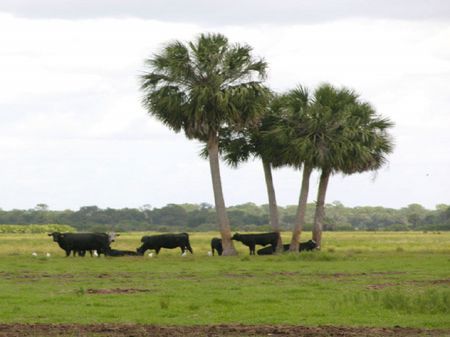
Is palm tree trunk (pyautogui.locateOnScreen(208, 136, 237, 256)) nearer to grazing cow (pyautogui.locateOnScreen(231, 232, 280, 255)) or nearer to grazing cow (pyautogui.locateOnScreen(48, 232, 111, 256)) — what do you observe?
grazing cow (pyautogui.locateOnScreen(231, 232, 280, 255))

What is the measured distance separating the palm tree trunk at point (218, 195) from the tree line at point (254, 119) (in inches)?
1.6

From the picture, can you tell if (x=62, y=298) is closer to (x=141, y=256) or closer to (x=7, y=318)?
(x=7, y=318)

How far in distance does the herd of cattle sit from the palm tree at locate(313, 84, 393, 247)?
3.18 meters

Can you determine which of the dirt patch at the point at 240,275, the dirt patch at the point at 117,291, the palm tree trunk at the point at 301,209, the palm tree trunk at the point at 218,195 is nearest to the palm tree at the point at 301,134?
the palm tree trunk at the point at 301,209

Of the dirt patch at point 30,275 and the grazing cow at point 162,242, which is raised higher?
the grazing cow at point 162,242

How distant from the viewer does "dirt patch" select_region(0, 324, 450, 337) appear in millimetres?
15211

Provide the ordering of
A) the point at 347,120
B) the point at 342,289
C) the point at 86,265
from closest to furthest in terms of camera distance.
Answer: the point at 342,289, the point at 86,265, the point at 347,120

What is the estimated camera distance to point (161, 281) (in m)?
25.7

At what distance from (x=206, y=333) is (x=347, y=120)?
29103 millimetres

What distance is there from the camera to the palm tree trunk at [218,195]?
41.7m

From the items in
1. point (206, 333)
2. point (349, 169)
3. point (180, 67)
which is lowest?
point (206, 333)

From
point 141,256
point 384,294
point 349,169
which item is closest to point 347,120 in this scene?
point 349,169

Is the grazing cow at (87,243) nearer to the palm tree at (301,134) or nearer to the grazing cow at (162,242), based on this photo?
the grazing cow at (162,242)

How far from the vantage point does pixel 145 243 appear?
141 feet
